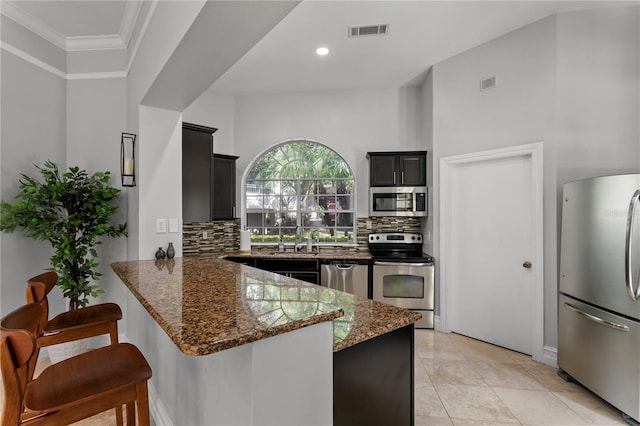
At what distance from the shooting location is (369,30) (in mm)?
3174

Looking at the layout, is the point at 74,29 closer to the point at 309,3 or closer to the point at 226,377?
the point at 309,3

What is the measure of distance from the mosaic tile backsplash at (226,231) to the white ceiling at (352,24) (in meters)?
1.93

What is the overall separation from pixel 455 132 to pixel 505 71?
0.75m

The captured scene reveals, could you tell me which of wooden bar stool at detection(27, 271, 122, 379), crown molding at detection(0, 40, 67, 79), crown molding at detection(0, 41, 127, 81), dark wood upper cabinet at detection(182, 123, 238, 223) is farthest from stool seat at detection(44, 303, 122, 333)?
crown molding at detection(0, 40, 67, 79)

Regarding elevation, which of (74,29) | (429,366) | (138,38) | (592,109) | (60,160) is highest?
(74,29)

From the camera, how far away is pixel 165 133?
2.74 metres

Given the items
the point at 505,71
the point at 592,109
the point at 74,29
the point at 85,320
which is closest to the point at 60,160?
the point at 74,29

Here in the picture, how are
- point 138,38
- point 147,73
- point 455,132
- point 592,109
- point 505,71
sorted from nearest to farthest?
point 147,73
point 138,38
point 592,109
point 505,71
point 455,132

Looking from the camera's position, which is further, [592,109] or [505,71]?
[505,71]

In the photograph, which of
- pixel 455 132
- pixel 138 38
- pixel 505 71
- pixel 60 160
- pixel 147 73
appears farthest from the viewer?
pixel 455 132

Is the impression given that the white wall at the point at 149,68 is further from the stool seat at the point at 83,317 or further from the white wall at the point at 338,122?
the white wall at the point at 338,122

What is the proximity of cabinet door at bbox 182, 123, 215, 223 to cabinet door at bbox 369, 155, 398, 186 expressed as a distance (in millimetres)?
2054

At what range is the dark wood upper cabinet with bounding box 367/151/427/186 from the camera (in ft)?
13.7

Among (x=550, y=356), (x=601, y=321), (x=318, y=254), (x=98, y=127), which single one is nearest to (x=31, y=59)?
(x=98, y=127)
